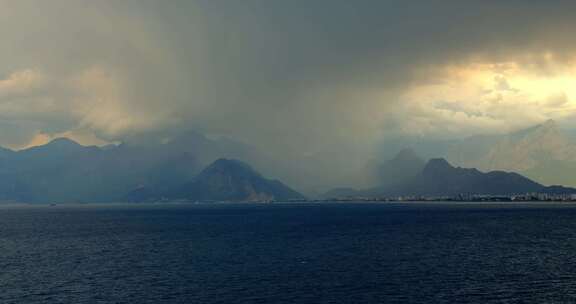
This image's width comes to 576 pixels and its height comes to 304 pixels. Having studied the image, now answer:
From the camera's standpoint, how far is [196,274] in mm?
107812

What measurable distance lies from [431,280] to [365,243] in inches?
2589

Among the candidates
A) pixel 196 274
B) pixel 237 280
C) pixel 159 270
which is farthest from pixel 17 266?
pixel 237 280

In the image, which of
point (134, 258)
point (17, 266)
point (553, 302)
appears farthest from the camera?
point (134, 258)

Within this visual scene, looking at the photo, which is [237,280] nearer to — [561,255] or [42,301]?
[42,301]

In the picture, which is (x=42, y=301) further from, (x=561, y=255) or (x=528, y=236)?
(x=528, y=236)

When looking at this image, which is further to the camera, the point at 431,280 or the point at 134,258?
the point at 134,258

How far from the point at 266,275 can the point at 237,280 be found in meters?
7.56

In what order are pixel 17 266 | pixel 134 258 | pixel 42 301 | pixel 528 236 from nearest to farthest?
pixel 42 301
pixel 17 266
pixel 134 258
pixel 528 236

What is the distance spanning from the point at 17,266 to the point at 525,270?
12362 cm

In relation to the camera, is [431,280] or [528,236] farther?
[528,236]

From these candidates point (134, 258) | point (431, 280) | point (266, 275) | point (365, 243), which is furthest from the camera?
point (365, 243)

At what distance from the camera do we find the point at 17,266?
12388 centimetres

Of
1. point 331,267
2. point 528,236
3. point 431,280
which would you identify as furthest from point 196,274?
point 528,236

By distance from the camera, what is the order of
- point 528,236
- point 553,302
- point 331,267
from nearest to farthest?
point 553,302
point 331,267
point 528,236
